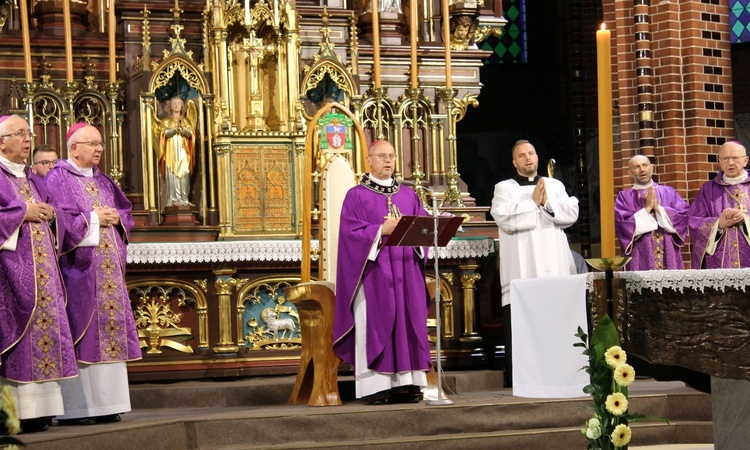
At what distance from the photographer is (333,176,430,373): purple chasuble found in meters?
8.13

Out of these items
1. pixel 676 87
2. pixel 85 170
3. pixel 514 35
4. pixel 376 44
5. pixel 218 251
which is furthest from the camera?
pixel 514 35

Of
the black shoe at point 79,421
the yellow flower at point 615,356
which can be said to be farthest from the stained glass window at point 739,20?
the yellow flower at point 615,356

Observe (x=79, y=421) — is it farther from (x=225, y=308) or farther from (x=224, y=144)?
(x=224, y=144)

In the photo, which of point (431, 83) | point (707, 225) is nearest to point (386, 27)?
point (431, 83)

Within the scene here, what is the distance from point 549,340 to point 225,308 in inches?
100

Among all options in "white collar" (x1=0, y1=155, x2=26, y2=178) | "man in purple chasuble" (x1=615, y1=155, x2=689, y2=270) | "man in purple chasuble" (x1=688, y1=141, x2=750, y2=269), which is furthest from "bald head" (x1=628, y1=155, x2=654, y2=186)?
"white collar" (x1=0, y1=155, x2=26, y2=178)

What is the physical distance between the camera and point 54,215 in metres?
7.18

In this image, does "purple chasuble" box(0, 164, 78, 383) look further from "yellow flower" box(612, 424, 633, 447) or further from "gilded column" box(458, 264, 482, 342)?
"yellow flower" box(612, 424, 633, 447)

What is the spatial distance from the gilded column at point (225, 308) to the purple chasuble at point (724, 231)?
343 centimetres

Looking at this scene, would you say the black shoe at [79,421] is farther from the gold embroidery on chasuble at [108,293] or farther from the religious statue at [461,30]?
the religious statue at [461,30]

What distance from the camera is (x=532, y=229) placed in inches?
358

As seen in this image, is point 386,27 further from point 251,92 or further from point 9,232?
point 9,232

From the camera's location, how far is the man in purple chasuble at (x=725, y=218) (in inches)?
360

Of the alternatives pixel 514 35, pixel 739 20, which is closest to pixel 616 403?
pixel 739 20
